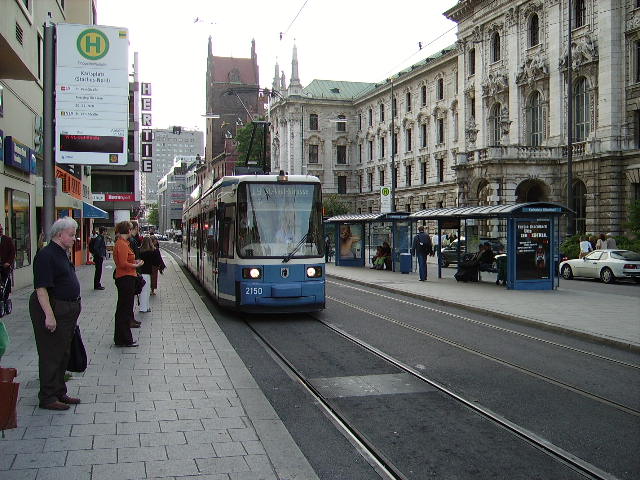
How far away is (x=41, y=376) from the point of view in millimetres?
6301

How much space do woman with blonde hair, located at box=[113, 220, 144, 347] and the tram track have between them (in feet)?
7.76

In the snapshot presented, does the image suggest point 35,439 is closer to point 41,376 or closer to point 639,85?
point 41,376

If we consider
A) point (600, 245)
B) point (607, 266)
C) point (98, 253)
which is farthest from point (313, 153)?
point (98, 253)

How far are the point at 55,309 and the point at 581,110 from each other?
138 feet

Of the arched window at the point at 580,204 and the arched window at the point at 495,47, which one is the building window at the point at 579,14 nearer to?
the arched window at the point at 495,47

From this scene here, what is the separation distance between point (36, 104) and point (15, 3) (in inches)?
246

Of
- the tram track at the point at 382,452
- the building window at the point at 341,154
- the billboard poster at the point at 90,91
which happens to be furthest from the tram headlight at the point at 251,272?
the building window at the point at 341,154

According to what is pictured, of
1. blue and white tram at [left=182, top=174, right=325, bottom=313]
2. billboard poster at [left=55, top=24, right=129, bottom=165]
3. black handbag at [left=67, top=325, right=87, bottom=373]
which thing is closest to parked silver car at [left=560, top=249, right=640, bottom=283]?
blue and white tram at [left=182, top=174, right=325, bottom=313]

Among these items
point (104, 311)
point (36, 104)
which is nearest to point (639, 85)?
point (36, 104)

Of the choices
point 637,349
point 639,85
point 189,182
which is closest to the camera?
point 637,349

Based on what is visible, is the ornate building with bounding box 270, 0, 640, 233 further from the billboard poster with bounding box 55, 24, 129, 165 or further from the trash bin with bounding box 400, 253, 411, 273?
the billboard poster with bounding box 55, 24, 129, 165

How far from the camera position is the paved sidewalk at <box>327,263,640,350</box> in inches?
460

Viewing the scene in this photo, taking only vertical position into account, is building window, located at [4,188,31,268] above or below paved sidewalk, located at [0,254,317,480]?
above

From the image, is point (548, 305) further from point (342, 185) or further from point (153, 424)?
point (342, 185)
